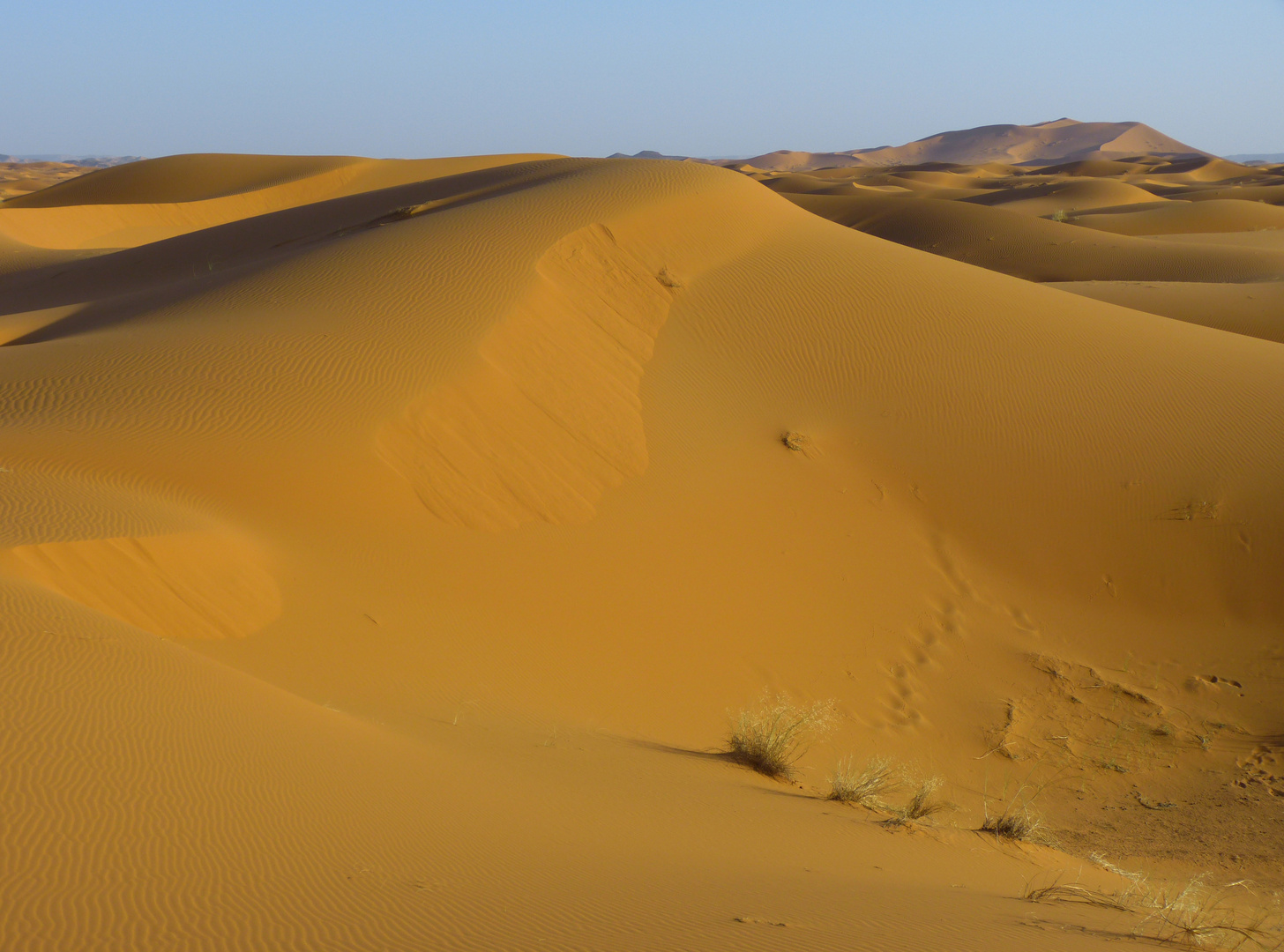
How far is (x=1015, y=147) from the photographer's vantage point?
185 m

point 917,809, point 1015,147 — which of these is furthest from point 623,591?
point 1015,147

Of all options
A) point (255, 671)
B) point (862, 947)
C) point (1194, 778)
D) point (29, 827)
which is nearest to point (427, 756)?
point (255, 671)

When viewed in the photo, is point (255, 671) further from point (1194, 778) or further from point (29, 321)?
point (29, 321)

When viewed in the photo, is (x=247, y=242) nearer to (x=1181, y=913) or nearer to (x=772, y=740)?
(x=772, y=740)

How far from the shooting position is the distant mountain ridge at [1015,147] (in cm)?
16688

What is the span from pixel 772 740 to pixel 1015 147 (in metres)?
200

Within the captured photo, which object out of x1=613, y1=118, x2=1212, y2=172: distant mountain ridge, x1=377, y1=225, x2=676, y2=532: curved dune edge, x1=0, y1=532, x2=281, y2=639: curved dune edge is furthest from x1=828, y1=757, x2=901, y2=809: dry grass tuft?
x1=613, y1=118, x2=1212, y2=172: distant mountain ridge

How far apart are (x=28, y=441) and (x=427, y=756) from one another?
4689mm

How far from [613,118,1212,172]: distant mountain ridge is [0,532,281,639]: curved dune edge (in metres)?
158

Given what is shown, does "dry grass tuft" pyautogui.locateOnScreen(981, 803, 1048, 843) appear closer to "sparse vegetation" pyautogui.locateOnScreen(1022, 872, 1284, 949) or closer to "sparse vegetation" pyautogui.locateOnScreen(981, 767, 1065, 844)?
"sparse vegetation" pyautogui.locateOnScreen(981, 767, 1065, 844)

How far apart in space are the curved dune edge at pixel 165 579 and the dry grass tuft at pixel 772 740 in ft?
9.70

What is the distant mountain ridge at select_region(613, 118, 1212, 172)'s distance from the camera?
167 metres

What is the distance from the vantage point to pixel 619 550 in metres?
8.56

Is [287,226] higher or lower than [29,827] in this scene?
higher
